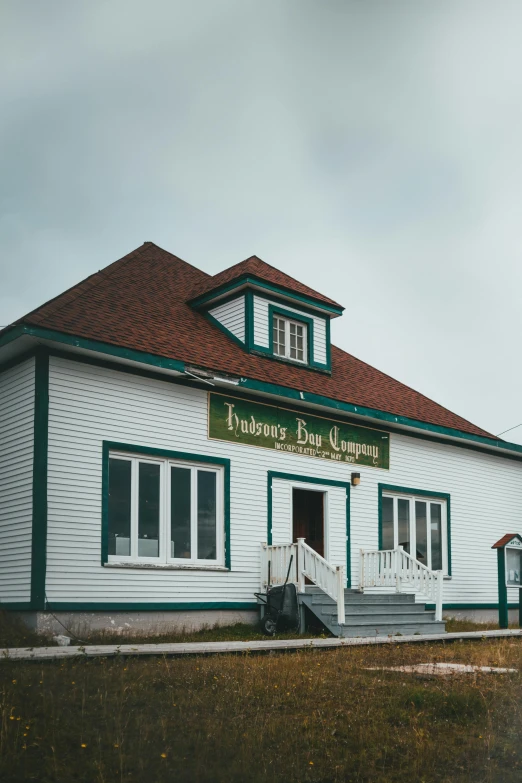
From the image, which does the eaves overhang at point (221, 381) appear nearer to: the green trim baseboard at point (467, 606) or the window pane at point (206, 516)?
the window pane at point (206, 516)

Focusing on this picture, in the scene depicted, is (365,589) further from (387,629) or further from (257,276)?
(257,276)

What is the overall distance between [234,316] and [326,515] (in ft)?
15.3

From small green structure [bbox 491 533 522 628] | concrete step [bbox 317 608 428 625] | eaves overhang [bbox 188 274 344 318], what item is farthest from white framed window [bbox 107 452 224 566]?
small green structure [bbox 491 533 522 628]

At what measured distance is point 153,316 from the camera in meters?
17.4

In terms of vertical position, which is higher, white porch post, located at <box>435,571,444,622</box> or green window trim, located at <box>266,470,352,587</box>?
green window trim, located at <box>266,470,352,587</box>

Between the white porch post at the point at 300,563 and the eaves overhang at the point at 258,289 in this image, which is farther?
the eaves overhang at the point at 258,289

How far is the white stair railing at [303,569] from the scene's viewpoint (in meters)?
15.0

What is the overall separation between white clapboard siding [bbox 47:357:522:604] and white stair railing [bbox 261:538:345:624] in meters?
0.34

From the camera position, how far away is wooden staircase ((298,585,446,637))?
15.2m

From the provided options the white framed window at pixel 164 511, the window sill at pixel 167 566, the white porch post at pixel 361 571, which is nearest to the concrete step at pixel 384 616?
the white porch post at pixel 361 571

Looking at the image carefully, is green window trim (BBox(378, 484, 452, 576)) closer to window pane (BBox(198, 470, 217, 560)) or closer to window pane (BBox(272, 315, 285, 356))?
window pane (BBox(272, 315, 285, 356))

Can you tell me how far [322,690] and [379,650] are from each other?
13.4ft

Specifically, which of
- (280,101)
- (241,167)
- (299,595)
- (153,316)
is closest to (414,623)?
(299,595)

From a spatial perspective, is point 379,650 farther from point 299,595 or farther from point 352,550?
point 352,550
